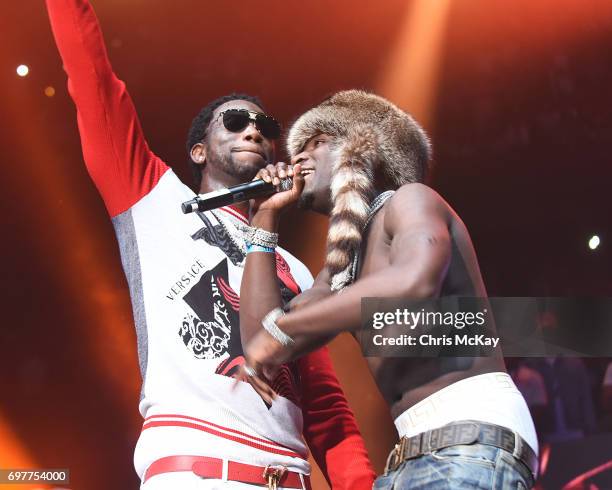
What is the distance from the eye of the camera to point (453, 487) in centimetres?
144

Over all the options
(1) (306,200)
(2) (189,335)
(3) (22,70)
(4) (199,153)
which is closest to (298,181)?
(1) (306,200)

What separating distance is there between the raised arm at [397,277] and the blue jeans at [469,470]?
290 millimetres

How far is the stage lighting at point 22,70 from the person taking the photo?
331 centimetres

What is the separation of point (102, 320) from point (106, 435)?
0.47 meters

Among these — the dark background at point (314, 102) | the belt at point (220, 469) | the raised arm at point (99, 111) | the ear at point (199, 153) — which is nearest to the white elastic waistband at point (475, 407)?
the belt at point (220, 469)

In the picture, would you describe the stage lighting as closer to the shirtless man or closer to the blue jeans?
the shirtless man

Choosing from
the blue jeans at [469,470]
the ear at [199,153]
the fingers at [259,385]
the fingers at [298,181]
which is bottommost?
the blue jeans at [469,470]

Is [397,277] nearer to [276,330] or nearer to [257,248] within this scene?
[276,330]

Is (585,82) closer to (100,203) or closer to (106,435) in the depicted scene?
(100,203)

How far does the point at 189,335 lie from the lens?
2117mm

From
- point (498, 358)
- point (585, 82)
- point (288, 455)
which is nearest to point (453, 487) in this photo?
point (498, 358)

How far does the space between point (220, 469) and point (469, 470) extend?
720mm

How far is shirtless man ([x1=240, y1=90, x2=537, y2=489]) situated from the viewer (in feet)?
4.78

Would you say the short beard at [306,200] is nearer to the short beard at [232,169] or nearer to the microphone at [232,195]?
the microphone at [232,195]
